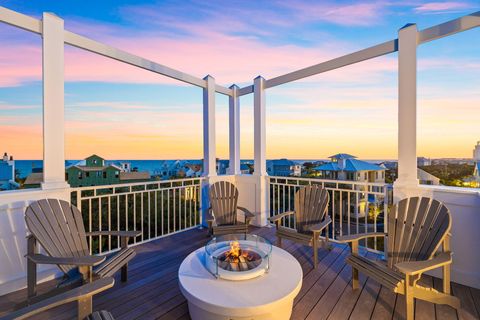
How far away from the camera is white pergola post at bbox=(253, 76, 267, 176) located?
4438 millimetres

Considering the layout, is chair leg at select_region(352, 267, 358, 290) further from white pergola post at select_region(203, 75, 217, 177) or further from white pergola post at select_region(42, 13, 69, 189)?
white pergola post at select_region(42, 13, 69, 189)

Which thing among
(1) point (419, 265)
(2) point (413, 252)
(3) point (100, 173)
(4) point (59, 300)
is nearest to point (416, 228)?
(2) point (413, 252)

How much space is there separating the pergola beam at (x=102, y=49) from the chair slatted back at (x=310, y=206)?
2.89 metres

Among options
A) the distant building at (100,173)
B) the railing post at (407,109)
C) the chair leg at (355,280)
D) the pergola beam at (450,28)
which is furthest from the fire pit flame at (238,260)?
the distant building at (100,173)

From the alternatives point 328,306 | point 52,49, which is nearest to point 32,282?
point 52,49

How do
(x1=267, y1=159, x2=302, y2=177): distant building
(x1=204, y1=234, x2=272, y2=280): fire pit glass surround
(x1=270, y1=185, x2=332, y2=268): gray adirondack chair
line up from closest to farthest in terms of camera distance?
(x1=204, y1=234, x2=272, y2=280): fire pit glass surround, (x1=270, y1=185, x2=332, y2=268): gray adirondack chair, (x1=267, y1=159, x2=302, y2=177): distant building

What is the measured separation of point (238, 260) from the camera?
1.98 meters

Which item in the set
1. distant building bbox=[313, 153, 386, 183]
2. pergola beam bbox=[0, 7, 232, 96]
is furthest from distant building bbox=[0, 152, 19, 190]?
distant building bbox=[313, 153, 386, 183]

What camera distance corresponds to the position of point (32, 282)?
1.96 meters

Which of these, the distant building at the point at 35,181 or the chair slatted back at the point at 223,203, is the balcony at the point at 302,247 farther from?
the chair slatted back at the point at 223,203

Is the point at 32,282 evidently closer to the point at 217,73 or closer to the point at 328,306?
the point at 328,306

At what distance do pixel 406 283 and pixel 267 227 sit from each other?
115 inches

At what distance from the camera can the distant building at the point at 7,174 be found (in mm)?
2624

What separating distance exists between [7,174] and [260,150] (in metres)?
4.01
